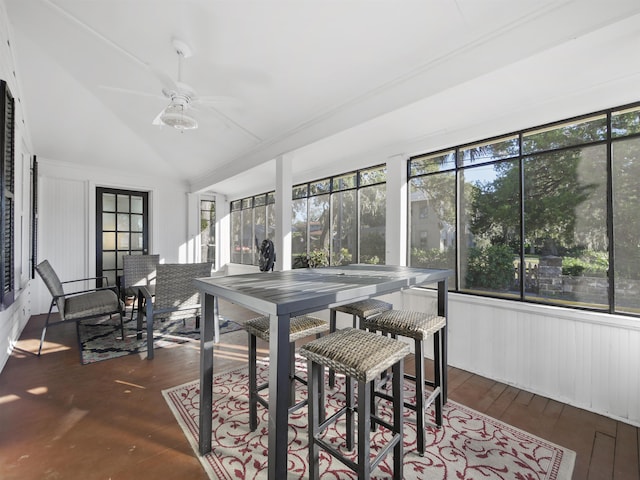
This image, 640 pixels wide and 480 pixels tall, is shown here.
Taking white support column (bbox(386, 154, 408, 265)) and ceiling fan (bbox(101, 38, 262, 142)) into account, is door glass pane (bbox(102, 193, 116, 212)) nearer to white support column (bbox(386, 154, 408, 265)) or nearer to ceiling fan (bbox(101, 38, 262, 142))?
ceiling fan (bbox(101, 38, 262, 142))

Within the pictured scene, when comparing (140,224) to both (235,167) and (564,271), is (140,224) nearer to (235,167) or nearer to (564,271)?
(235,167)

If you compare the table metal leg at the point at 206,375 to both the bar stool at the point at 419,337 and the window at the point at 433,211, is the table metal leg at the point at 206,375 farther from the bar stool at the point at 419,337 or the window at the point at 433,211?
the window at the point at 433,211

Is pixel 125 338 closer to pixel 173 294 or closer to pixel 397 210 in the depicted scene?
pixel 173 294

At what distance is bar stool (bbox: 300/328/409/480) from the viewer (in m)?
1.27

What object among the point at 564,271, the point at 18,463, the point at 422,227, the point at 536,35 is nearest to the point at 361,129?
the point at 422,227

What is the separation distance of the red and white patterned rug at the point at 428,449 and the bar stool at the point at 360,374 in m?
0.29

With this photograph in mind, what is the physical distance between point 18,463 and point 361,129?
3494mm

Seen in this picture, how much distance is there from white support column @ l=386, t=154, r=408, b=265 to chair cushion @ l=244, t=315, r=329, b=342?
1.86 m

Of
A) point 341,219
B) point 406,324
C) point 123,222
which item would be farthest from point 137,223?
point 406,324

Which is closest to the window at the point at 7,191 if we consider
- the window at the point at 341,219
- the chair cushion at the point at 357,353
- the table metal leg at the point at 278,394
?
the table metal leg at the point at 278,394

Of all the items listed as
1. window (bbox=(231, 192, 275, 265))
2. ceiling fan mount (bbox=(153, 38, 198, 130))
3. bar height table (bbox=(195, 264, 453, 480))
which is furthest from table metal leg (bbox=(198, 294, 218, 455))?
window (bbox=(231, 192, 275, 265))

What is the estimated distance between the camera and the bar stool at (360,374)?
50.1 inches

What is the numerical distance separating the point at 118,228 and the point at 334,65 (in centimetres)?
549

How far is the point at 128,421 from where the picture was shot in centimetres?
201
